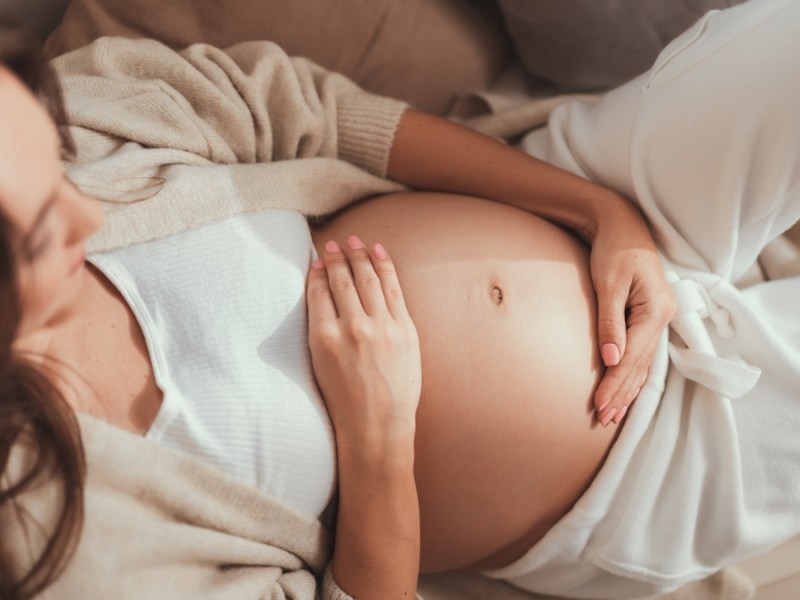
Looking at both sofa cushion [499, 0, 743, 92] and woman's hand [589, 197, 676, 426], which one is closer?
woman's hand [589, 197, 676, 426]

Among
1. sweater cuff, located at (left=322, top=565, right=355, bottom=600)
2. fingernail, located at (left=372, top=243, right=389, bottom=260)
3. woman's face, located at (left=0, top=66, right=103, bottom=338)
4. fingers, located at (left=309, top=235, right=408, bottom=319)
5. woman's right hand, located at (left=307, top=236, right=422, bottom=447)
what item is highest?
woman's face, located at (left=0, top=66, right=103, bottom=338)

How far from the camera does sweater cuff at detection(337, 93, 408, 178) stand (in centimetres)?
103

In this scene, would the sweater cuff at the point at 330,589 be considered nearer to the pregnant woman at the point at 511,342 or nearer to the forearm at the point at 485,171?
the pregnant woman at the point at 511,342

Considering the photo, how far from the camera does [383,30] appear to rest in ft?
3.76

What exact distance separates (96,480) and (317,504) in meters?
0.24

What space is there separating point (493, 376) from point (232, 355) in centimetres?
30

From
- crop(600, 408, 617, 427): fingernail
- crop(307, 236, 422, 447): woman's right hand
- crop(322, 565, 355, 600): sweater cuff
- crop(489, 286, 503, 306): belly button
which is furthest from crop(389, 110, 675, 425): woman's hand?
crop(322, 565, 355, 600): sweater cuff

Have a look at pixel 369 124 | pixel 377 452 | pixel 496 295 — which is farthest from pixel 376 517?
pixel 369 124

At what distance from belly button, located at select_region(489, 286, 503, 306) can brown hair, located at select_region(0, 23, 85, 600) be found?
0.48 metres

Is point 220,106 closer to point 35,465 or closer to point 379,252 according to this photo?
point 379,252

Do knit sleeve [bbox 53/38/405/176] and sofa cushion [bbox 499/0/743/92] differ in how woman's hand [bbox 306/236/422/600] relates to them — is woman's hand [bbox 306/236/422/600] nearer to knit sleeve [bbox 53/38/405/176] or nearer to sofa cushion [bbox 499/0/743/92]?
knit sleeve [bbox 53/38/405/176]

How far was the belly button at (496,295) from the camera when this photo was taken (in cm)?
90

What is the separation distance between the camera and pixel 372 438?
820mm

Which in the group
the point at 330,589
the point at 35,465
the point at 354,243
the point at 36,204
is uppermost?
the point at 36,204
